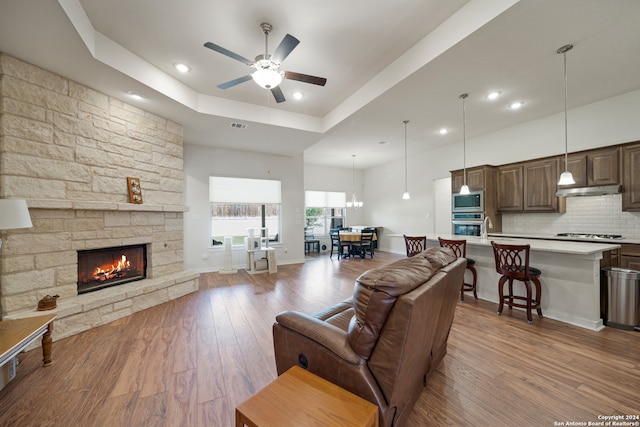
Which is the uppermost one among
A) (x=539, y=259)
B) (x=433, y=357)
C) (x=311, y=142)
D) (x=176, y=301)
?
(x=311, y=142)

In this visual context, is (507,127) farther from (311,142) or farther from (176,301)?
(176,301)

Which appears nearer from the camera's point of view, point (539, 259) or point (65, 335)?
point (65, 335)

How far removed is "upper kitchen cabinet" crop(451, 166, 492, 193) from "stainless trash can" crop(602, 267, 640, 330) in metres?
2.86

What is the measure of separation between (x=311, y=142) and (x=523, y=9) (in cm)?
395

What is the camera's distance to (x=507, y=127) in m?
5.41

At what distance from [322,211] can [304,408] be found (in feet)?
27.0

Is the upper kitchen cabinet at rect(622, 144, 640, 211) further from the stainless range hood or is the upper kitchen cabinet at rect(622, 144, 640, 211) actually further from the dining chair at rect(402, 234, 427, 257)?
the dining chair at rect(402, 234, 427, 257)

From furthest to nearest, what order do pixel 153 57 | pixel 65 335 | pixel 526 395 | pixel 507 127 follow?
pixel 507 127 < pixel 153 57 < pixel 65 335 < pixel 526 395

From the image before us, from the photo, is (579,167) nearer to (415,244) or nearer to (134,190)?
(415,244)

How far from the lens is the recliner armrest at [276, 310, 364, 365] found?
1.30m

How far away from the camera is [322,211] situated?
Result: 9203mm


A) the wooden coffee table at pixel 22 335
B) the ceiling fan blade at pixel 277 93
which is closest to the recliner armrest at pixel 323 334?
the wooden coffee table at pixel 22 335

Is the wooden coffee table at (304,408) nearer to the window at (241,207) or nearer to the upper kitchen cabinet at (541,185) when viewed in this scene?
the window at (241,207)

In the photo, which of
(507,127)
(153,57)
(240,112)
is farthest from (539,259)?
(153,57)
